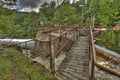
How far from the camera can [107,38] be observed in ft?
74.4

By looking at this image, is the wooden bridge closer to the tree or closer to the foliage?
the foliage

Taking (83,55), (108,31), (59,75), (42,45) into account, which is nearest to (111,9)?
(108,31)

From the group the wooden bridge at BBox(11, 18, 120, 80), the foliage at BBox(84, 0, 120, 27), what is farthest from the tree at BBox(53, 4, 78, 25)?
the wooden bridge at BBox(11, 18, 120, 80)

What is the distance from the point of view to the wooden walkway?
8883 millimetres

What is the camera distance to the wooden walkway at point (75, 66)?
8.88m

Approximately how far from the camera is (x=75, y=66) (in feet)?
32.4

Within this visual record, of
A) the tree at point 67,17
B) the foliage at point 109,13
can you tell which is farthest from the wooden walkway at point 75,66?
the tree at point 67,17

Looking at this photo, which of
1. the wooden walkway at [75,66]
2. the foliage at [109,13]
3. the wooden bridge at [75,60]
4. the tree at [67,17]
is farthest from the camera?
the tree at [67,17]

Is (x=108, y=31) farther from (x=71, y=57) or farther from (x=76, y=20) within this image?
(x=76, y=20)

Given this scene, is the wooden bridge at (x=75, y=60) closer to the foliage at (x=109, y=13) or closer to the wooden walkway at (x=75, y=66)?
the wooden walkway at (x=75, y=66)

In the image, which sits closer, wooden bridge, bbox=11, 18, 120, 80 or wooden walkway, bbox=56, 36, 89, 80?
wooden bridge, bbox=11, 18, 120, 80

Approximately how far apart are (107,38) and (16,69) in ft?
41.9

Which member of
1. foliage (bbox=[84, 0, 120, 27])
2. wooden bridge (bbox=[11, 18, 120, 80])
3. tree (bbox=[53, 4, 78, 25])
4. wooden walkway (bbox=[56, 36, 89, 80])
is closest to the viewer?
wooden bridge (bbox=[11, 18, 120, 80])

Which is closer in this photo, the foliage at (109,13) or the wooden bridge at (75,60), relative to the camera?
the wooden bridge at (75,60)
